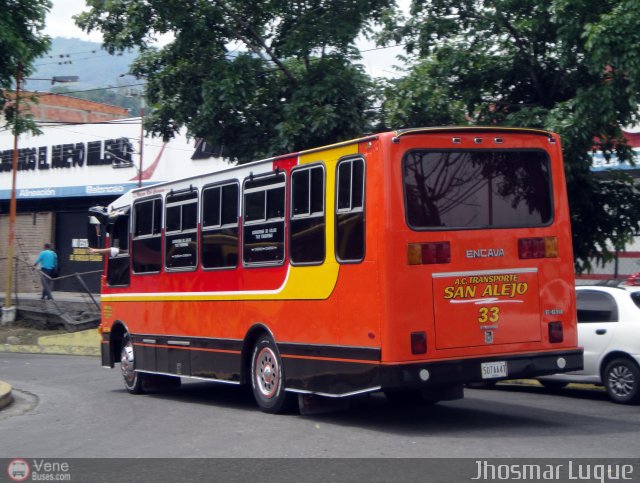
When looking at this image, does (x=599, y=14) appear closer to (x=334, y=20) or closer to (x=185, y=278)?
(x=334, y=20)

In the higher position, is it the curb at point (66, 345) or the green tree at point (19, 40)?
the green tree at point (19, 40)

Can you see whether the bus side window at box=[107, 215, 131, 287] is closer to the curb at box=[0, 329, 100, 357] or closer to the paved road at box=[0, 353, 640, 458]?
the paved road at box=[0, 353, 640, 458]

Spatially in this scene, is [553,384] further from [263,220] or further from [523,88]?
[263,220]

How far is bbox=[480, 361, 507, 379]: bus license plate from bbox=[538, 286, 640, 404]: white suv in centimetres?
302

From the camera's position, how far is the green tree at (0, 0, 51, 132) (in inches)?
711

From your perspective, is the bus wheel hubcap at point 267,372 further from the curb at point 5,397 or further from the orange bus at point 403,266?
the curb at point 5,397

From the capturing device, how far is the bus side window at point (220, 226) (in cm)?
1228

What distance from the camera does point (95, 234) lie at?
15.8 m

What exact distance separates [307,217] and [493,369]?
269cm

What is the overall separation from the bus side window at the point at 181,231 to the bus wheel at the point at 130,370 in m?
1.99

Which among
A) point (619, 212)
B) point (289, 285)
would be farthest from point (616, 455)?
point (619, 212)

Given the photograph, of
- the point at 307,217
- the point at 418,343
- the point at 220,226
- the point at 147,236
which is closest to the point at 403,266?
the point at 418,343

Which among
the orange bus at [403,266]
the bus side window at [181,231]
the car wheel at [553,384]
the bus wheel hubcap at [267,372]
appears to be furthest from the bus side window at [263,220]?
the car wheel at [553,384]
